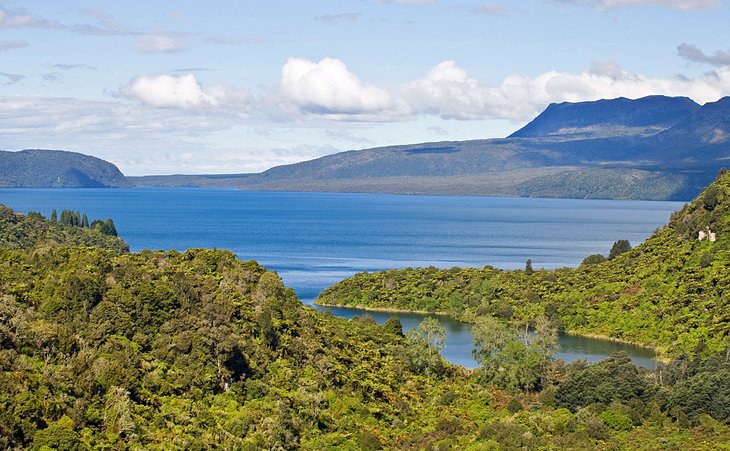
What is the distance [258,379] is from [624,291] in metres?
60.3

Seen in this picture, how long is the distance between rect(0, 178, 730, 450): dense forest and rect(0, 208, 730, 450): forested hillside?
120 millimetres

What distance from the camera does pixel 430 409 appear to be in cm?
6744

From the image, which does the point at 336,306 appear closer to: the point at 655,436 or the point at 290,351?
the point at 290,351

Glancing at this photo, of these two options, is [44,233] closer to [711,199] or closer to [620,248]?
[620,248]

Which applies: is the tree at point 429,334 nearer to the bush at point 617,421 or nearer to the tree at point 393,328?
the tree at point 393,328

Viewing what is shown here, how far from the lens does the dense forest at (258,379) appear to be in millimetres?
50934

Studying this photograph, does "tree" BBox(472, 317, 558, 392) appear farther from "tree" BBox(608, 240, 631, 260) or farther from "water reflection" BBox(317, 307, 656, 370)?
"tree" BBox(608, 240, 631, 260)

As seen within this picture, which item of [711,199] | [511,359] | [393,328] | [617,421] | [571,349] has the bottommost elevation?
[571,349]

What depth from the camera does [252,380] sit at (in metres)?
62.8

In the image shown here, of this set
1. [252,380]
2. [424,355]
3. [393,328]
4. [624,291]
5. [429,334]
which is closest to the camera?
[252,380]

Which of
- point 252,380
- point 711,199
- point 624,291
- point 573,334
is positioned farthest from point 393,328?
point 711,199

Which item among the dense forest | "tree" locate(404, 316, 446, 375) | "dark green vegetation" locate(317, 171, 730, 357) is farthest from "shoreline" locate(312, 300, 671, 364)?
"tree" locate(404, 316, 446, 375)

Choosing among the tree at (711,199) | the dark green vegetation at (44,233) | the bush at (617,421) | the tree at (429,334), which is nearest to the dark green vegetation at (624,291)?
the tree at (711,199)

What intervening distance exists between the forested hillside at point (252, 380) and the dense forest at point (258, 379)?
0.39 ft
